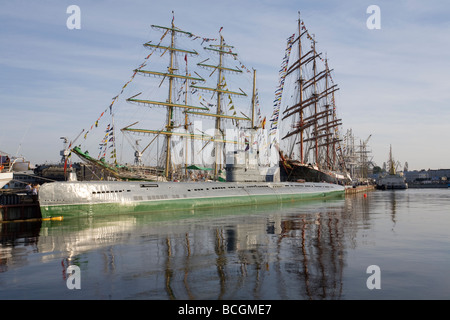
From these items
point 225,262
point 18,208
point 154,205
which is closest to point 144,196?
point 154,205

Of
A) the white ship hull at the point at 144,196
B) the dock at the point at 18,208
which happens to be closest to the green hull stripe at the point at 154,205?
the white ship hull at the point at 144,196

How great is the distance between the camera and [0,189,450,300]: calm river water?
10453mm

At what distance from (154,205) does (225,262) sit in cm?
2101

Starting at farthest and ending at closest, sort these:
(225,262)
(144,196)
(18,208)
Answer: (144,196)
(18,208)
(225,262)

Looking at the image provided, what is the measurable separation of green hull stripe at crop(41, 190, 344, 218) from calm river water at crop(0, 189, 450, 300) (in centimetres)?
460

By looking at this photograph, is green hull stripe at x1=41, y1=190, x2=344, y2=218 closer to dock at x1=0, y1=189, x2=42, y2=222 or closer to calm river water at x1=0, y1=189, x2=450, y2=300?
dock at x1=0, y1=189, x2=42, y2=222

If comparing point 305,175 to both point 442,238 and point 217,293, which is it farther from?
point 217,293

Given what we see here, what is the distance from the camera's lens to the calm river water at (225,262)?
10.5m

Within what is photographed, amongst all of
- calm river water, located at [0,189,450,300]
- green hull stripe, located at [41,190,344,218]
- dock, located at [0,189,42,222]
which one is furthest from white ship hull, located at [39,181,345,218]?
calm river water, located at [0,189,450,300]

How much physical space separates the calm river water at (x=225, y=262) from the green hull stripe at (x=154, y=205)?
4597 mm

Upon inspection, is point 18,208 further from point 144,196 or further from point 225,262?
point 225,262

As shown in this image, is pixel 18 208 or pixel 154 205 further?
pixel 154 205

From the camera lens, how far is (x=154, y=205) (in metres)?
34.0
